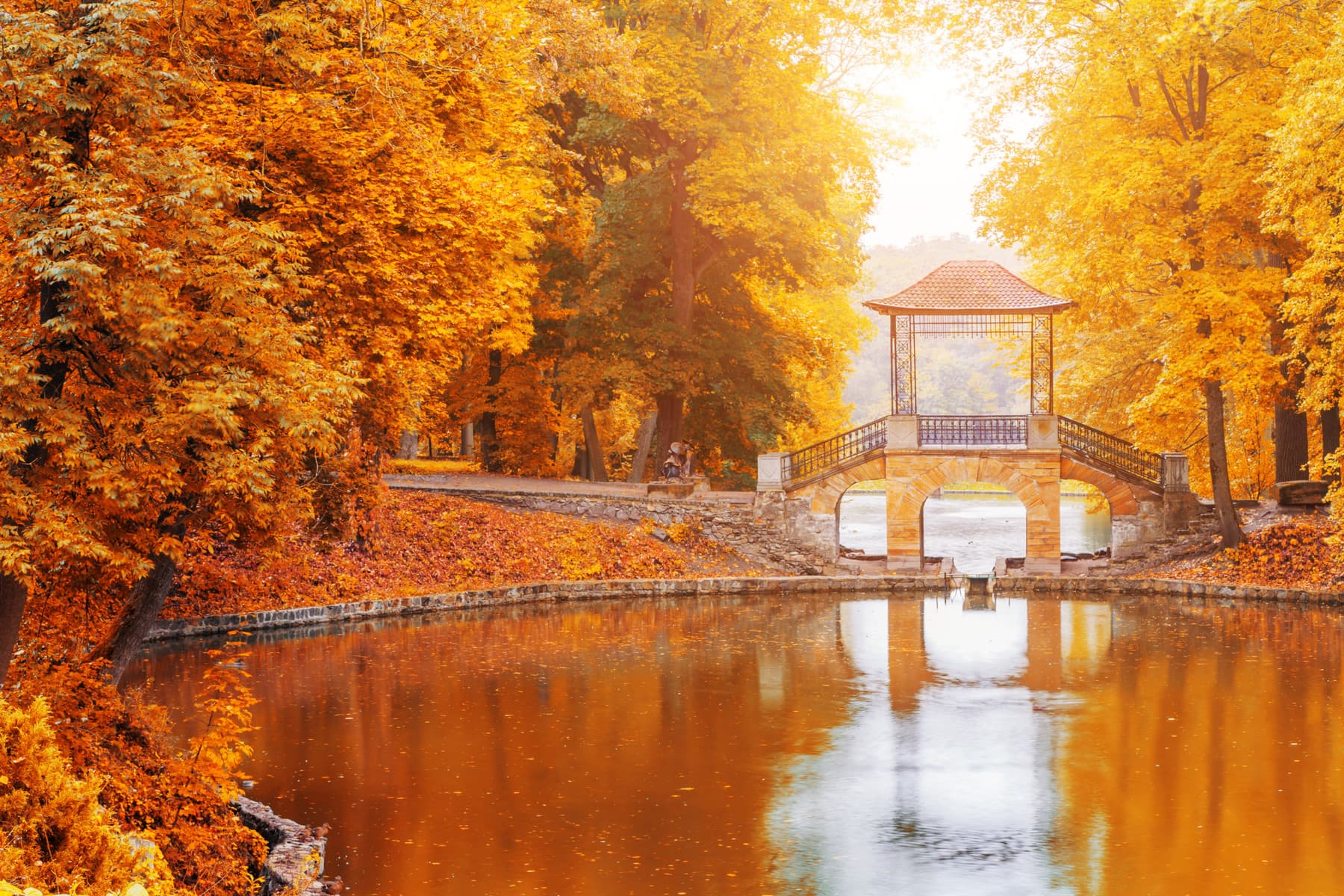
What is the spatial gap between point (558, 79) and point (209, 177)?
49.4ft

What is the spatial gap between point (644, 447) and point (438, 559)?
34.2ft

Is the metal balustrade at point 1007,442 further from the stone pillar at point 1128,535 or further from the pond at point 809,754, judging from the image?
the pond at point 809,754

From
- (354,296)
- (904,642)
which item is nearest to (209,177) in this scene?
(354,296)

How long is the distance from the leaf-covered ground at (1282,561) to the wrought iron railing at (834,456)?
20.2 feet

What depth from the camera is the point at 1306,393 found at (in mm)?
20844

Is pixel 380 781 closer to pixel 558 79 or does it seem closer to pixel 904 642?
pixel 904 642

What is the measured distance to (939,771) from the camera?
11.5 meters

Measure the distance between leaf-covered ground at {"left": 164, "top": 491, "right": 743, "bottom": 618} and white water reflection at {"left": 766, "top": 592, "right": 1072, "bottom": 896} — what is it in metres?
8.91

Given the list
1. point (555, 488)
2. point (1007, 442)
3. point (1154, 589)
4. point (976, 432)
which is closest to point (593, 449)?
point (555, 488)

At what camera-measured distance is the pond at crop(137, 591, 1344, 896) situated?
9.05 metres

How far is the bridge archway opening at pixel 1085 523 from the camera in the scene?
109 feet

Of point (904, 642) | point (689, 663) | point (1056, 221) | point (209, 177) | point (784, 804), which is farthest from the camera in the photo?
point (1056, 221)

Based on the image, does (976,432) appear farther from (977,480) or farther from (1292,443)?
(1292,443)

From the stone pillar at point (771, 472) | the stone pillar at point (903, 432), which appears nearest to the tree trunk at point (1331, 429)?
the stone pillar at point (903, 432)
